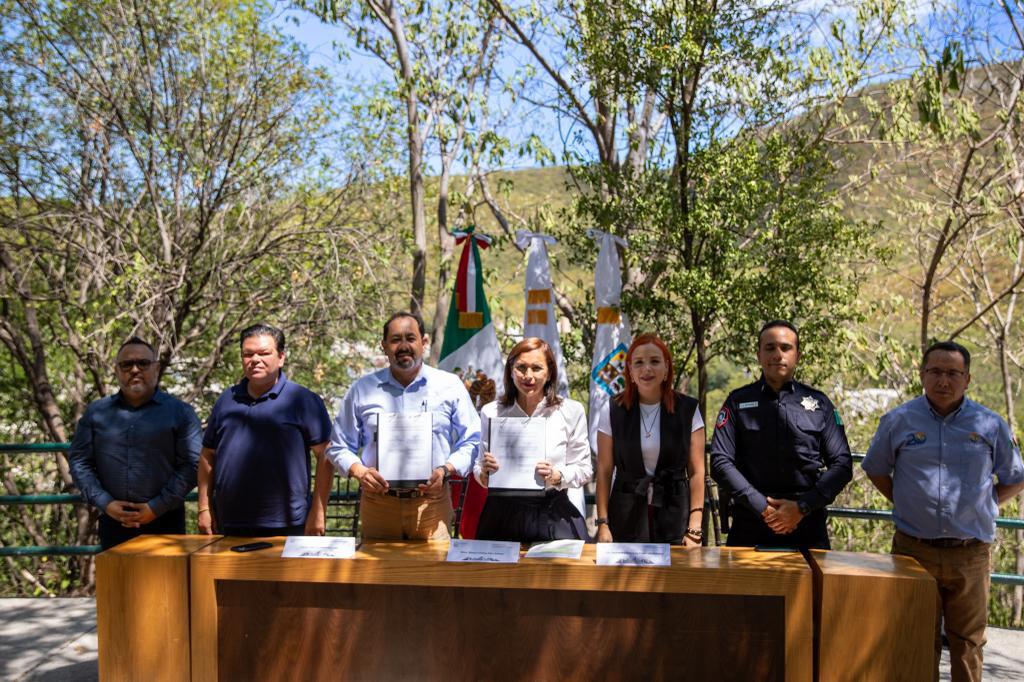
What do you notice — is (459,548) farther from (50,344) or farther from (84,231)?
(50,344)

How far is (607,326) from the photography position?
6.66 meters

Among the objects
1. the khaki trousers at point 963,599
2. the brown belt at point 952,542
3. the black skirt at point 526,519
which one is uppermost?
the black skirt at point 526,519

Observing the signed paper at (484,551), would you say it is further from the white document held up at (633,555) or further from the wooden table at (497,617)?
the white document held up at (633,555)

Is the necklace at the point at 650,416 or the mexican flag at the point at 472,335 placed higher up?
the mexican flag at the point at 472,335

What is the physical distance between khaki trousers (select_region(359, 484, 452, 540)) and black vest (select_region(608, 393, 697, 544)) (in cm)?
79

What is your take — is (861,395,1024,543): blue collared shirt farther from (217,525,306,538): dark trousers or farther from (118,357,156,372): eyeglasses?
(118,357,156,372): eyeglasses

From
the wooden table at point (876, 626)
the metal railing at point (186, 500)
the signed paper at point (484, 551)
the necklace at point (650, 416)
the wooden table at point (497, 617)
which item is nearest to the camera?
the wooden table at point (876, 626)

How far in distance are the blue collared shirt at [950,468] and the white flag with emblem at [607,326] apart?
2734 millimetres

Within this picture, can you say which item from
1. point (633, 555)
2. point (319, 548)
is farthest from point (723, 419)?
point (319, 548)

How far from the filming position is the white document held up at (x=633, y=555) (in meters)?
3.04

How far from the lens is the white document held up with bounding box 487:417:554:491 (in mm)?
3779

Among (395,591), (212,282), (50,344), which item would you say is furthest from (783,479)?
(50,344)

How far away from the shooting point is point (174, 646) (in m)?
3.16

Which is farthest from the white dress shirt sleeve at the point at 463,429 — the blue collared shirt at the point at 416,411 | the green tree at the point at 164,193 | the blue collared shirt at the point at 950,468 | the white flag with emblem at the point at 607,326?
the green tree at the point at 164,193
